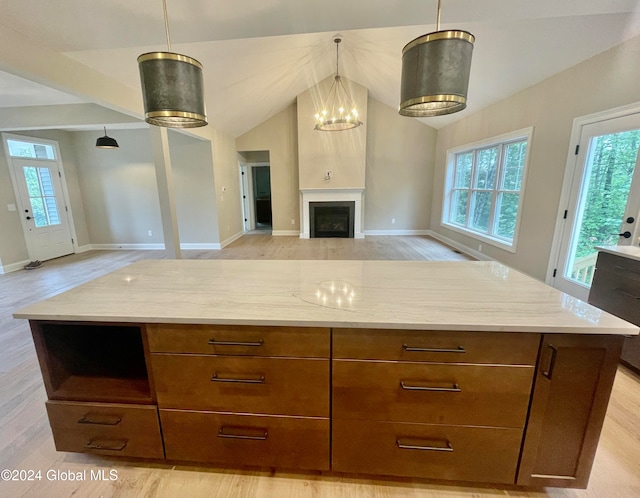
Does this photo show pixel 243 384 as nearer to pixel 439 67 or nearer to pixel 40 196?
pixel 439 67

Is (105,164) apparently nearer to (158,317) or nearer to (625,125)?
(158,317)

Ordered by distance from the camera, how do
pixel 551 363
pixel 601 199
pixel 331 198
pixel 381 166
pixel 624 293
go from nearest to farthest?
pixel 551 363, pixel 624 293, pixel 601 199, pixel 331 198, pixel 381 166

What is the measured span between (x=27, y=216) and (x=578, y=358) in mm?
7136

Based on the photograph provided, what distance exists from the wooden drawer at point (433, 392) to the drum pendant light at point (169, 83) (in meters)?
1.27

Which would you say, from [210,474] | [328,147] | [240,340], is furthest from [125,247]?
[240,340]

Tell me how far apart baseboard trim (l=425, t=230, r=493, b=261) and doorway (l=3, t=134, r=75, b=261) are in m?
7.94

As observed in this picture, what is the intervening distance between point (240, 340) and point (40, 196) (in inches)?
250

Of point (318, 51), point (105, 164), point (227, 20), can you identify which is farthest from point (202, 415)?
point (105, 164)

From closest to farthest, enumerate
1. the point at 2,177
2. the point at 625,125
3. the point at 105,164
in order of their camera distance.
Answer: the point at 625,125 → the point at 2,177 → the point at 105,164

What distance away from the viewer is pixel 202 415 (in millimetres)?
1178

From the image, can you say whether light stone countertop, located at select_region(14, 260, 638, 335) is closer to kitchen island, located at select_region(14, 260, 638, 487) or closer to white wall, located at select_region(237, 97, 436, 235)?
kitchen island, located at select_region(14, 260, 638, 487)

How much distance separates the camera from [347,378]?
1079 millimetres

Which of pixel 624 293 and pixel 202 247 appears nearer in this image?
pixel 624 293

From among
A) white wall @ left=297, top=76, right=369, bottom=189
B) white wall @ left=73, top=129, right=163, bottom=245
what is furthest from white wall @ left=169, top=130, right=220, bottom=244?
white wall @ left=297, top=76, right=369, bottom=189
